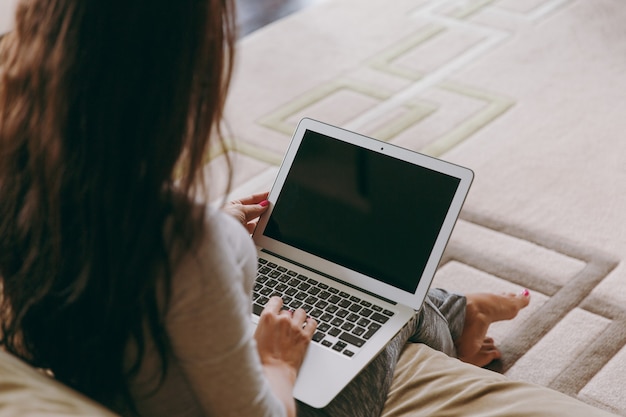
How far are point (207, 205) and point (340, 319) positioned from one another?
0.43 m

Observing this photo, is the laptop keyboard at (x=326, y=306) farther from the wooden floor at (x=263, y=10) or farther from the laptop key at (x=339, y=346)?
the wooden floor at (x=263, y=10)

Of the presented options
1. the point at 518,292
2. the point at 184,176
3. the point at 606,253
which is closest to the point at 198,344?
the point at 184,176

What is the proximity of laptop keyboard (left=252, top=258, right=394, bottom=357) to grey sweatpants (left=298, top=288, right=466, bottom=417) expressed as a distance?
4 cm

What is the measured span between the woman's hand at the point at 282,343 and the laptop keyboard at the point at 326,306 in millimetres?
47

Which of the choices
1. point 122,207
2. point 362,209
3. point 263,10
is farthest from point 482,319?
point 263,10

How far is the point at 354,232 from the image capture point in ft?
3.93

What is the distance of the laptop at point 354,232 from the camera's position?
43.8 inches

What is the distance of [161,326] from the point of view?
0.73m

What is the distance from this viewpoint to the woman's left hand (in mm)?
1144

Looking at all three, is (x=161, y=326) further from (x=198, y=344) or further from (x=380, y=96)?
(x=380, y=96)

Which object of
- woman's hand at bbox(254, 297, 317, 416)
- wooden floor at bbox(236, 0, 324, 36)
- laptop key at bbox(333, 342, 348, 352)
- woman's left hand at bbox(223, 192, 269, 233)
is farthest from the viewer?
wooden floor at bbox(236, 0, 324, 36)

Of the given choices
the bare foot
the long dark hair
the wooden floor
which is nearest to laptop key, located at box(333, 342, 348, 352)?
the long dark hair

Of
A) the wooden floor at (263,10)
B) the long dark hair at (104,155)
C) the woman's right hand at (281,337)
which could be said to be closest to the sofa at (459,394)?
the woman's right hand at (281,337)

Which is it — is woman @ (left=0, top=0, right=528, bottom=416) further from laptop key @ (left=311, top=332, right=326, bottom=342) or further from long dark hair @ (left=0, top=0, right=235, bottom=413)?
laptop key @ (left=311, top=332, right=326, bottom=342)
